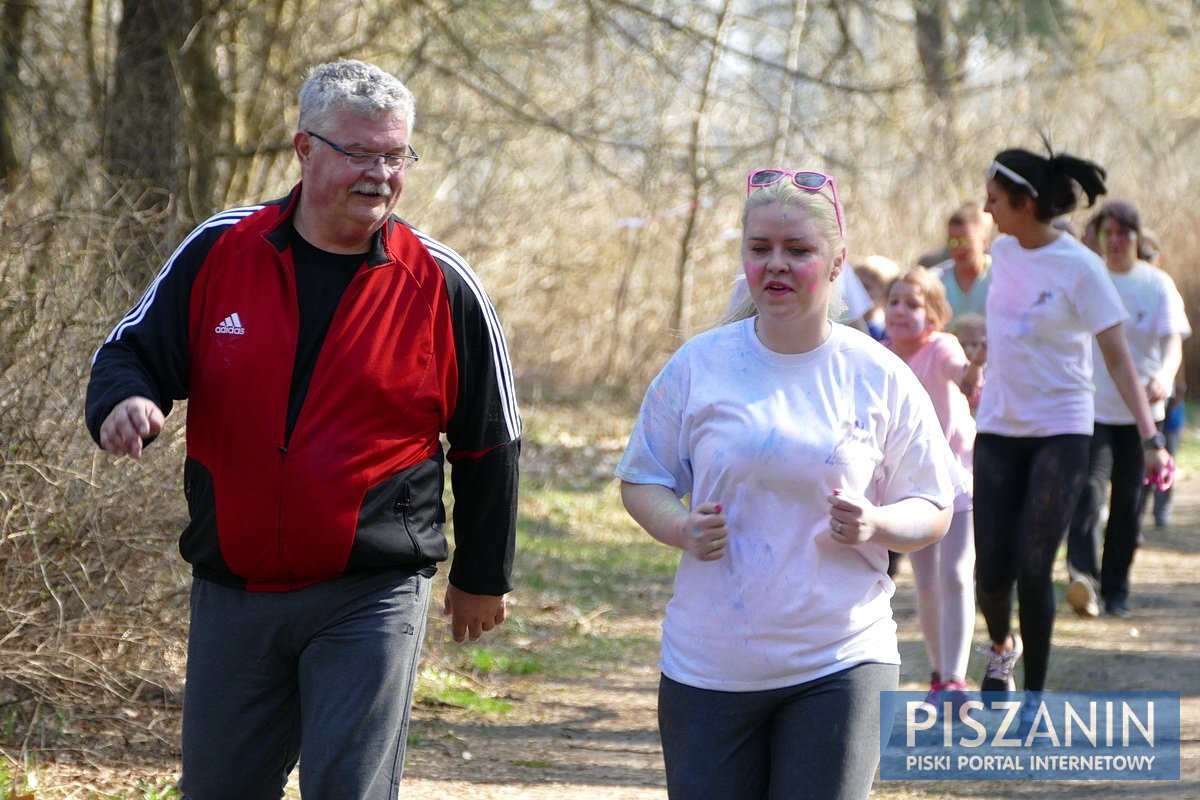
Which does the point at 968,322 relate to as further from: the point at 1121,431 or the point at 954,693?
the point at 1121,431

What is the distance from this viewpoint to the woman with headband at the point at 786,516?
3031 millimetres

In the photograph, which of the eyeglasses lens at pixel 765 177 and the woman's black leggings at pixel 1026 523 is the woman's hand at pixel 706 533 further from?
the woman's black leggings at pixel 1026 523

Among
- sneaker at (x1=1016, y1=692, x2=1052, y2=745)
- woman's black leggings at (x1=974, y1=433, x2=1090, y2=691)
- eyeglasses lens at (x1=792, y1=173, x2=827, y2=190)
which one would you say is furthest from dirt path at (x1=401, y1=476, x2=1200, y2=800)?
eyeglasses lens at (x1=792, y1=173, x2=827, y2=190)

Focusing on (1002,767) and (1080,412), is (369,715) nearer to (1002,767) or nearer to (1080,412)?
(1002,767)

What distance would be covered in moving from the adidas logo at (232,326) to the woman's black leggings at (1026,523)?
3594mm

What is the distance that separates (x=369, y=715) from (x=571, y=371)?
12640mm

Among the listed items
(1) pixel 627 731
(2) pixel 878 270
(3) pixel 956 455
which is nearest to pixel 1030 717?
(3) pixel 956 455

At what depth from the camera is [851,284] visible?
6887 millimetres

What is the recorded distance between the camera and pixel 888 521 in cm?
305

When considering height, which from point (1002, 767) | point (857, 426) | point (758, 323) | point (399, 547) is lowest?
point (1002, 767)

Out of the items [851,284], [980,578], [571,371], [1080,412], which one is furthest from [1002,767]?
[571,371]

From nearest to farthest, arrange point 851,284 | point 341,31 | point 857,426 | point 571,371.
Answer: point 857,426
point 851,284
point 341,31
point 571,371

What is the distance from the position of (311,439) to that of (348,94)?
0.77m

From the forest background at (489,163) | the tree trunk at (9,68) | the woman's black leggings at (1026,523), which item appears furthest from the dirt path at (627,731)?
the tree trunk at (9,68)
